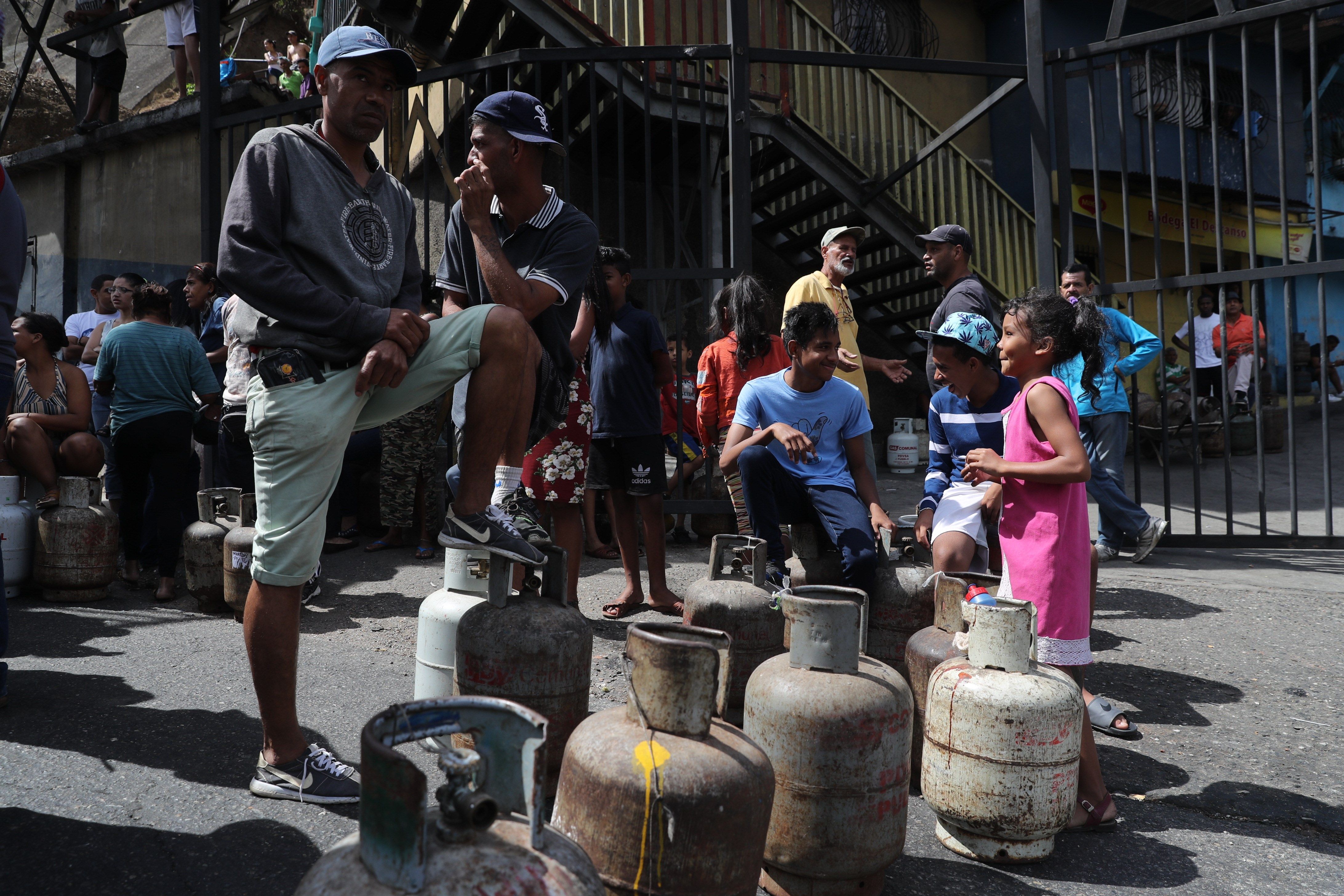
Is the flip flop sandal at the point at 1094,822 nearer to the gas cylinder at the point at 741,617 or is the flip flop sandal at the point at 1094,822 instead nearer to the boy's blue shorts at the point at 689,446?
the gas cylinder at the point at 741,617

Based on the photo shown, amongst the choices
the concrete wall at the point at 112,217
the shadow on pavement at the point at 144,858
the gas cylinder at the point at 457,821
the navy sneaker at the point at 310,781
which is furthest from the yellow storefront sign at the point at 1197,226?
the gas cylinder at the point at 457,821

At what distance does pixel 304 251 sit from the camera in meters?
2.78

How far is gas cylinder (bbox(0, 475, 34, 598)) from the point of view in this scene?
5645 mm

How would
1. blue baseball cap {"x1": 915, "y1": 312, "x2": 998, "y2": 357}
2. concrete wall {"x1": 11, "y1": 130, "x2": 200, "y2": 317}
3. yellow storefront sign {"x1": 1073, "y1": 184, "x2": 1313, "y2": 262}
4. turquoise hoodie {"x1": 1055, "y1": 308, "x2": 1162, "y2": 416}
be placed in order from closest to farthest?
blue baseball cap {"x1": 915, "y1": 312, "x2": 998, "y2": 357} → turquoise hoodie {"x1": 1055, "y1": 308, "x2": 1162, "y2": 416} → concrete wall {"x1": 11, "y1": 130, "x2": 200, "y2": 317} → yellow storefront sign {"x1": 1073, "y1": 184, "x2": 1313, "y2": 262}

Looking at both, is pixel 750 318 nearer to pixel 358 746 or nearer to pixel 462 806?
pixel 358 746

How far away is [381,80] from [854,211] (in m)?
7.92

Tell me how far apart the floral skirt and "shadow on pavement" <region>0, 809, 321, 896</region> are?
8.16 feet

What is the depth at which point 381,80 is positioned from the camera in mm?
2963

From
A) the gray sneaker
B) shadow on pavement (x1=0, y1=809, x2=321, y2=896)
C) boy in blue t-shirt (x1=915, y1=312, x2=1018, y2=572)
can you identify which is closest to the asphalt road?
shadow on pavement (x1=0, y1=809, x2=321, y2=896)

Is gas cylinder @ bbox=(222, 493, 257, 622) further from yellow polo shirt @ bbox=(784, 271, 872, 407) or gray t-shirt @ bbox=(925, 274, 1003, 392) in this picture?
gray t-shirt @ bbox=(925, 274, 1003, 392)

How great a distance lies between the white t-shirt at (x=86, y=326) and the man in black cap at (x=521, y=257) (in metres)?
5.83

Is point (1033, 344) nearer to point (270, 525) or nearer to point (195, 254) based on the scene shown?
point (270, 525)

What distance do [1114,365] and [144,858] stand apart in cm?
622

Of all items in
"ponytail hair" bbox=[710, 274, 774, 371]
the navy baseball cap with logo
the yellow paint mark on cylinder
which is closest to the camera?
the yellow paint mark on cylinder
